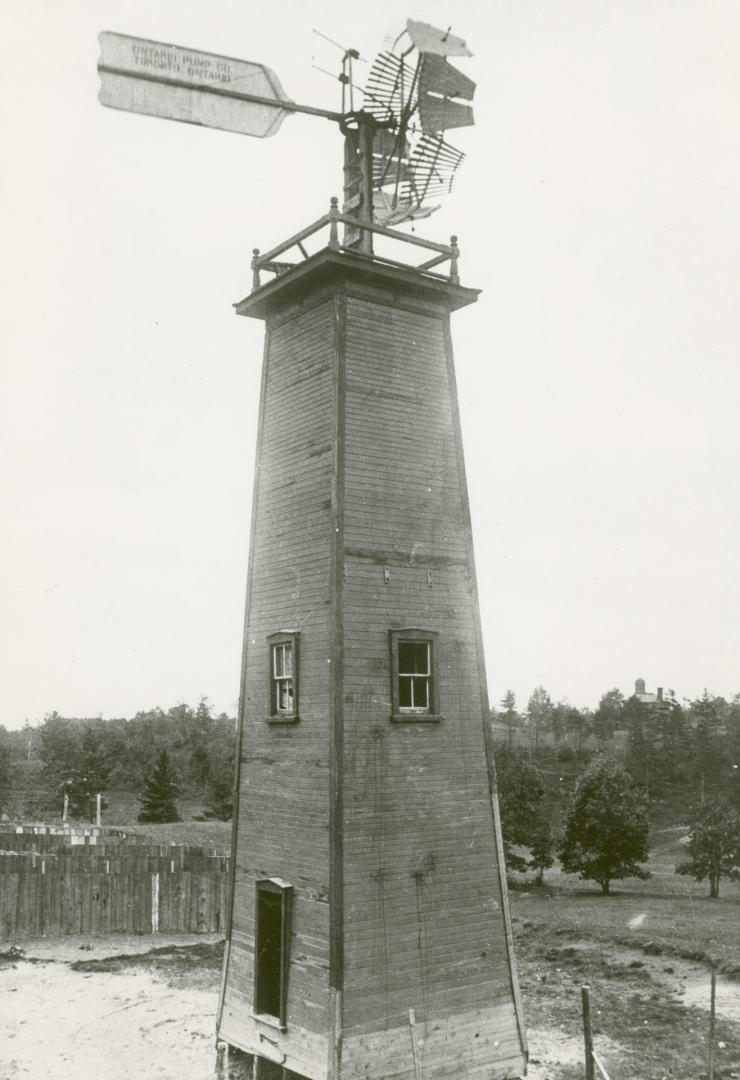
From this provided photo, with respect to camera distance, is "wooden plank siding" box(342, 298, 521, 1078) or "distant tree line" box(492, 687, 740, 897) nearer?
"wooden plank siding" box(342, 298, 521, 1078)

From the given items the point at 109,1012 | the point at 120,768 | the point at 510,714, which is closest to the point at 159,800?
the point at 120,768

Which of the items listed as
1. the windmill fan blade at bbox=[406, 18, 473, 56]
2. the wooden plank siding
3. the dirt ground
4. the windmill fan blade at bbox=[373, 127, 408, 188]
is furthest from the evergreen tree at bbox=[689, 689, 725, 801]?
the windmill fan blade at bbox=[406, 18, 473, 56]

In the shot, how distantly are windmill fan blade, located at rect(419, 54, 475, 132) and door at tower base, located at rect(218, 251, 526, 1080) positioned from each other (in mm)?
2734

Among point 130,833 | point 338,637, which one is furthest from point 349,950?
point 130,833

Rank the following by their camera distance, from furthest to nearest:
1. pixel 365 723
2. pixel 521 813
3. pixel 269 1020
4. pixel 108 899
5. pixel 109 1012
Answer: pixel 521 813 < pixel 108 899 < pixel 109 1012 < pixel 269 1020 < pixel 365 723

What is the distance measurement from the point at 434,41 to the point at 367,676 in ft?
33.5

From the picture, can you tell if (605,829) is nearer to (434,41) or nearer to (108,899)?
(108,899)

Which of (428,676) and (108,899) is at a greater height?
(428,676)

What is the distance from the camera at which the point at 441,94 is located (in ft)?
53.4

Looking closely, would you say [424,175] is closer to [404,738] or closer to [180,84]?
[180,84]

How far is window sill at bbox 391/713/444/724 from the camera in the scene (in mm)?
14898

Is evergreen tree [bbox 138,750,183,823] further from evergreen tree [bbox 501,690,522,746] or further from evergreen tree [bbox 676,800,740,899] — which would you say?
evergreen tree [bbox 501,690,522,746]

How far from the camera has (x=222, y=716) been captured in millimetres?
138625

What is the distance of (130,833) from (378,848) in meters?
34.6
